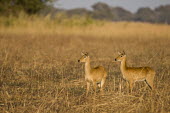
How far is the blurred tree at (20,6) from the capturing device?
2533 centimetres

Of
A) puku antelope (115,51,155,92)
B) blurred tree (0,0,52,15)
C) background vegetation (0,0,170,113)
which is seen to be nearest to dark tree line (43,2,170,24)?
blurred tree (0,0,52,15)

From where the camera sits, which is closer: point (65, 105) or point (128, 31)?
point (65, 105)

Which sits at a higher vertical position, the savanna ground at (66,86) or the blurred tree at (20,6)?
the blurred tree at (20,6)

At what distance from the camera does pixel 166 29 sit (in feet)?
69.3

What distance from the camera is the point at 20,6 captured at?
2597cm

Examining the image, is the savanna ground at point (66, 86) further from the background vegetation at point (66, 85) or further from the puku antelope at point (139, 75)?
the puku antelope at point (139, 75)

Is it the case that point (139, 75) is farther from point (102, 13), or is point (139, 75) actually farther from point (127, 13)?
point (127, 13)

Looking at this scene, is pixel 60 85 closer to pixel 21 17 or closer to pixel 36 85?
pixel 36 85

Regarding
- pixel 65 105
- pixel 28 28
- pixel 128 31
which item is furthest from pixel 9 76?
pixel 128 31

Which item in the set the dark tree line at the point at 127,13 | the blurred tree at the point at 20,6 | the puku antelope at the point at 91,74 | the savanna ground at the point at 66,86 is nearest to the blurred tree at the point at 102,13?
the dark tree line at the point at 127,13

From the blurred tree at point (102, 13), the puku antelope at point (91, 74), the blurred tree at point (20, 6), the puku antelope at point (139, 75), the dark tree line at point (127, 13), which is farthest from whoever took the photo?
the dark tree line at point (127, 13)

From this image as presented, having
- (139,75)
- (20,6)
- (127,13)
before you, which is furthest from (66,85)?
(127,13)

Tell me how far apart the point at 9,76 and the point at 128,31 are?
46.9 ft

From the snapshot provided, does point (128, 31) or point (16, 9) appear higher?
point (16, 9)
